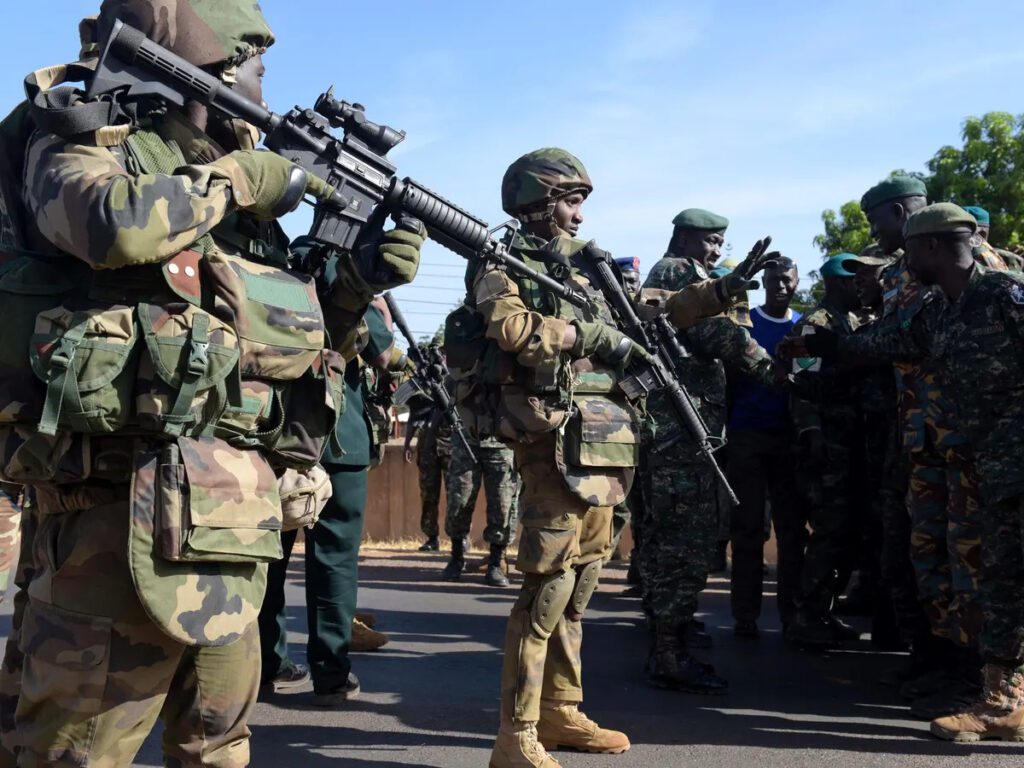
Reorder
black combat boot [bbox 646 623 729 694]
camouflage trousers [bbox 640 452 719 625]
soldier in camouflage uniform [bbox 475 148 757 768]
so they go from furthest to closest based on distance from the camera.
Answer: camouflage trousers [bbox 640 452 719 625]
black combat boot [bbox 646 623 729 694]
soldier in camouflage uniform [bbox 475 148 757 768]

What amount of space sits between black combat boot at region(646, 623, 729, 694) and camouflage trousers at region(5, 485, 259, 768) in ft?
10.7

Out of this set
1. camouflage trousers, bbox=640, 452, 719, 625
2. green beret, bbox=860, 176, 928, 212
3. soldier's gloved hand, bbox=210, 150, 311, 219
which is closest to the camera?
soldier's gloved hand, bbox=210, 150, 311, 219

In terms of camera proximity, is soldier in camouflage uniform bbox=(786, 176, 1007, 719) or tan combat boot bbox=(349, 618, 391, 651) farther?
tan combat boot bbox=(349, 618, 391, 651)

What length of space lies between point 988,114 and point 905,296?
1539 centimetres

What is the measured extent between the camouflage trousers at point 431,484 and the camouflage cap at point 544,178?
728 cm

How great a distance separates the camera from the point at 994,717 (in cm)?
423

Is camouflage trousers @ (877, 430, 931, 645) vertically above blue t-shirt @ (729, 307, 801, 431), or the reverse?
blue t-shirt @ (729, 307, 801, 431)

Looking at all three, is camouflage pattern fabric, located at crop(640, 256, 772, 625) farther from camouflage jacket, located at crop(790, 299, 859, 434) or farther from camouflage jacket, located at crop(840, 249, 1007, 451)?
camouflage jacket, located at crop(840, 249, 1007, 451)

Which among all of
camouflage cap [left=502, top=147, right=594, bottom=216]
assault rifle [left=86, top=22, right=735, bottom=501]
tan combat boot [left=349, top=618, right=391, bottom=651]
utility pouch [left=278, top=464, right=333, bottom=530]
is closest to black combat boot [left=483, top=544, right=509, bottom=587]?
tan combat boot [left=349, top=618, right=391, bottom=651]

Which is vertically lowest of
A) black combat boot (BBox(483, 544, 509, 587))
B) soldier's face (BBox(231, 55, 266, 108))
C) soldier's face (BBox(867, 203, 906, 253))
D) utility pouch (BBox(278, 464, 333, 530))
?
black combat boot (BBox(483, 544, 509, 587))

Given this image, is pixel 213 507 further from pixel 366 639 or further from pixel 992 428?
pixel 366 639

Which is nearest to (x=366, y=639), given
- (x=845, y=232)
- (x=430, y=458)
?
(x=430, y=458)

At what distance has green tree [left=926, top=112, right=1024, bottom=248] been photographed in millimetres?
17375

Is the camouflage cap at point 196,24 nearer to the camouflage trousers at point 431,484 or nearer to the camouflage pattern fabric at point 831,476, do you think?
the camouflage pattern fabric at point 831,476
